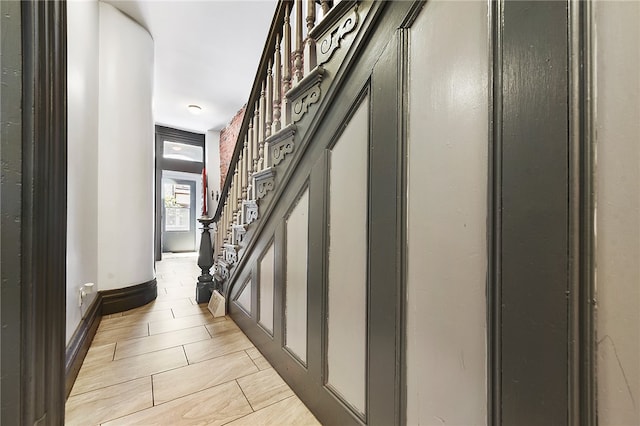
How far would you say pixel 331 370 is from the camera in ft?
3.16

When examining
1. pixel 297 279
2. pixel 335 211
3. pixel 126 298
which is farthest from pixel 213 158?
pixel 335 211

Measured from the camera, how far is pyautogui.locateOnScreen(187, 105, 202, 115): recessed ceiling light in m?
4.22

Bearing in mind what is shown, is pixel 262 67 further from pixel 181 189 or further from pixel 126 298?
pixel 181 189

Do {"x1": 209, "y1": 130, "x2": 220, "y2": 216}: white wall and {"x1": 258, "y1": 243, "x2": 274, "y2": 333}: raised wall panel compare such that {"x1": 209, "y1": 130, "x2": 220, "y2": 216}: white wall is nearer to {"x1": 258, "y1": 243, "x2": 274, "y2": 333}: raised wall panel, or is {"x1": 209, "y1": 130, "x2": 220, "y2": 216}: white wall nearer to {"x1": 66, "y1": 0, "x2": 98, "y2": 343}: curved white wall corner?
{"x1": 66, "y1": 0, "x2": 98, "y2": 343}: curved white wall corner

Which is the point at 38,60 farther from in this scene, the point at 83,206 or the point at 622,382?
the point at 622,382

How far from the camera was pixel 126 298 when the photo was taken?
7.26 ft

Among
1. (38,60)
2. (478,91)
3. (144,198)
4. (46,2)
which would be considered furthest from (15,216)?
(144,198)

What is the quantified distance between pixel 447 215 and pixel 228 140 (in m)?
5.14

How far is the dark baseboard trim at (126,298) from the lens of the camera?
2092 mm

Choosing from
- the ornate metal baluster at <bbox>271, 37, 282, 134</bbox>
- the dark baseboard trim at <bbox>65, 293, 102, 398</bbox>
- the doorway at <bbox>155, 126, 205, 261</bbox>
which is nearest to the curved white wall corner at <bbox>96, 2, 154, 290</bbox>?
the dark baseboard trim at <bbox>65, 293, 102, 398</bbox>

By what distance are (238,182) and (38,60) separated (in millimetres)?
1333

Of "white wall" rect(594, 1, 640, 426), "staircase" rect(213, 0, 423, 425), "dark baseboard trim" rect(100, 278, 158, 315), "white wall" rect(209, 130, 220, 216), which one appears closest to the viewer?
"white wall" rect(594, 1, 640, 426)

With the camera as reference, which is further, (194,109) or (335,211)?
(194,109)

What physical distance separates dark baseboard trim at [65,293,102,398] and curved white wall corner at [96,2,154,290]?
1.33 feet
